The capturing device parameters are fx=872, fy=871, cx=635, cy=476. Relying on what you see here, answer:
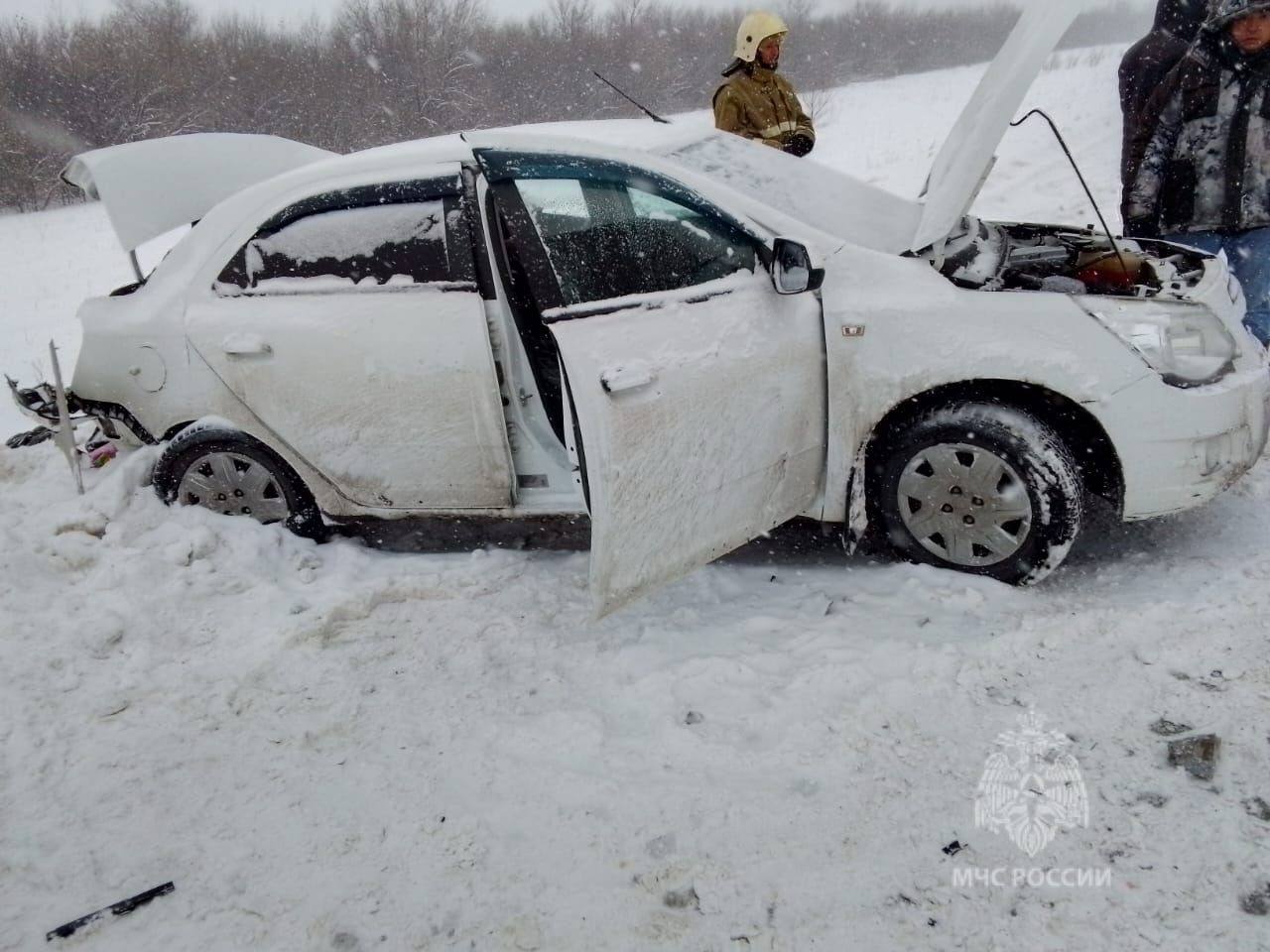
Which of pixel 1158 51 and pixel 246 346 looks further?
pixel 1158 51

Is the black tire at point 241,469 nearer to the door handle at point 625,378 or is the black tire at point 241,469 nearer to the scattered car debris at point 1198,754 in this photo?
the door handle at point 625,378

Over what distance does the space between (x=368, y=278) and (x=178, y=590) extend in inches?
56.9

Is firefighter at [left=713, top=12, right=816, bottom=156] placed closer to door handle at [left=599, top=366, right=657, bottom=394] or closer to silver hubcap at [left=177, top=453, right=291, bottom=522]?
door handle at [left=599, top=366, right=657, bottom=394]

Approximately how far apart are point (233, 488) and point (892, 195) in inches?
128

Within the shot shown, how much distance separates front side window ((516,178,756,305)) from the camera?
10.1 ft

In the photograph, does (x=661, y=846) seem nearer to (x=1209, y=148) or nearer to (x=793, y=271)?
(x=793, y=271)

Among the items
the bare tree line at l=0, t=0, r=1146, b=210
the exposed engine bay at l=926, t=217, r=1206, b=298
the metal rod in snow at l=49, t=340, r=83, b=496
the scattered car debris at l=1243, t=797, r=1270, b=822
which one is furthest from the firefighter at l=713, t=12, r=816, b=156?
the bare tree line at l=0, t=0, r=1146, b=210

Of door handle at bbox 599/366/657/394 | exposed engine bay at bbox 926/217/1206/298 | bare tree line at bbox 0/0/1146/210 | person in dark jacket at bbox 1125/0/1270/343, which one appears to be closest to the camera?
door handle at bbox 599/366/657/394

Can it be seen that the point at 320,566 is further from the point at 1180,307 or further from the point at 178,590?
the point at 1180,307

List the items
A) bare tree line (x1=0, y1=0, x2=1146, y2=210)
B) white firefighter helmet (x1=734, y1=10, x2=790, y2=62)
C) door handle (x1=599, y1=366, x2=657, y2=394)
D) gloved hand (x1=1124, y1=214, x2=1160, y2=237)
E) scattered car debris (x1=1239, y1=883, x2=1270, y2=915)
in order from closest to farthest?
1. scattered car debris (x1=1239, y1=883, x2=1270, y2=915)
2. door handle (x1=599, y1=366, x2=657, y2=394)
3. gloved hand (x1=1124, y1=214, x2=1160, y2=237)
4. white firefighter helmet (x1=734, y1=10, x2=790, y2=62)
5. bare tree line (x1=0, y1=0, x2=1146, y2=210)

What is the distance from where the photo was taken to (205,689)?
2965 mm

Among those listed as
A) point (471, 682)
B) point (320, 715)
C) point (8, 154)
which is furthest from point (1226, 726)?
point (8, 154)

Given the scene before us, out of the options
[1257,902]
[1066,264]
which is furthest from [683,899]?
[1066,264]

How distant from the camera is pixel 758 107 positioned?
523 centimetres
